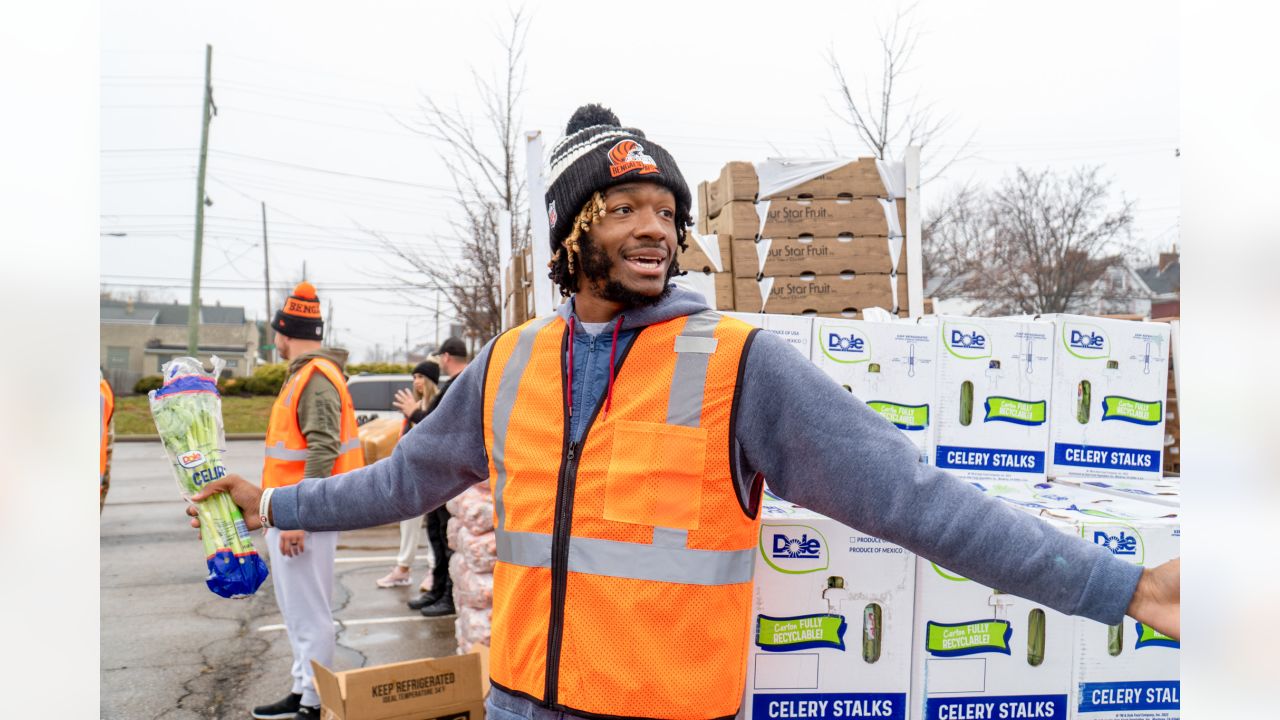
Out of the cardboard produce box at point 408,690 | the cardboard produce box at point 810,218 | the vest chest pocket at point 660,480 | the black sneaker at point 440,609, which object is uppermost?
the cardboard produce box at point 810,218

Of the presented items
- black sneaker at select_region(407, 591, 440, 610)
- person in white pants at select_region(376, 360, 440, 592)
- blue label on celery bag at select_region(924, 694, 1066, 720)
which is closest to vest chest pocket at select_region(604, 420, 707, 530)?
blue label on celery bag at select_region(924, 694, 1066, 720)

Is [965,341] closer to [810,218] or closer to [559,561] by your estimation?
[810,218]

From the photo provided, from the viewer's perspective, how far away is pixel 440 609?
677cm

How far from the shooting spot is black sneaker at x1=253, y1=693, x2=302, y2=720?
15.1ft

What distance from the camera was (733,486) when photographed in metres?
1.80

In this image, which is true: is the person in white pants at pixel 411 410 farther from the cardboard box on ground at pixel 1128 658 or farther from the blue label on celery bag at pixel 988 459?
the cardboard box on ground at pixel 1128 658

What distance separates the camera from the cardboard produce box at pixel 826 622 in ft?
7.70

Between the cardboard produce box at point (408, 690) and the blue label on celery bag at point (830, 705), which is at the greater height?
the blue label on celery bag at point (830, 705)

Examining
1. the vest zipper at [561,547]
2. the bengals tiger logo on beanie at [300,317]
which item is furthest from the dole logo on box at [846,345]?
the bengals tiger logo on beanie at [300,317]

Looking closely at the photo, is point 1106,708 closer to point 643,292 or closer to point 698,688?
point 698,688

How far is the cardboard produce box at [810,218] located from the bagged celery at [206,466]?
2394 mm

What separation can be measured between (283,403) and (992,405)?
3.59 meters

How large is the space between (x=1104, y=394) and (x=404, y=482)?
2.34 metres
